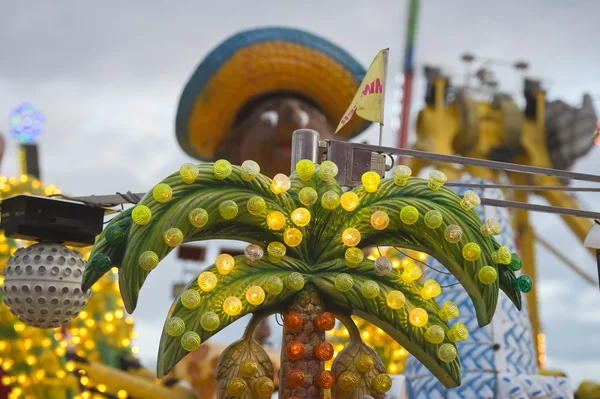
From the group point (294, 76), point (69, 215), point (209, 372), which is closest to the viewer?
point (69, 215)

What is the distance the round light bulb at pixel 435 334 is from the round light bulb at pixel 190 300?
1277 millimetres

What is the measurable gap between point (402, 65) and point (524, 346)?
50.5 feet

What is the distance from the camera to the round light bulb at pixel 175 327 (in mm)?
4047

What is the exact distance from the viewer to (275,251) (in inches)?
174

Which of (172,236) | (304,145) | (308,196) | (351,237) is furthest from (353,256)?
(172,236)

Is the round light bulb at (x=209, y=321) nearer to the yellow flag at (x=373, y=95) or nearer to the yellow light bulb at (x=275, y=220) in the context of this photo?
the yellow light bulb at (x=275, y=220)

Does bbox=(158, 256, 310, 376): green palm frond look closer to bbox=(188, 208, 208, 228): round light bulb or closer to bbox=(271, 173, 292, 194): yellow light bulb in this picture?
bbox=(188, 208, 208, 228): round light bulb

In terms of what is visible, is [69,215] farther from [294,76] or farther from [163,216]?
[294,76]

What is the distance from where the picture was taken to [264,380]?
13.9 feet

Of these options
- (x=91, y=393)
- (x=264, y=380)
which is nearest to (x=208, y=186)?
(x=264, y=380)

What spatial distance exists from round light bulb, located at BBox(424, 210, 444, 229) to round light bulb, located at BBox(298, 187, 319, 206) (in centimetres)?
63

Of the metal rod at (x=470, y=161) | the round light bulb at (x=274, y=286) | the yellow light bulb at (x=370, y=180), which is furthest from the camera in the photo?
the metal rod at (x=470, y=161)

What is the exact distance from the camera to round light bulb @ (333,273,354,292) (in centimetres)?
436

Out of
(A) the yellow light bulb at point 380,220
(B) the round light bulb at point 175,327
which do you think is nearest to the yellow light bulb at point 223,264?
(B) the round light bulb at point 175,327
